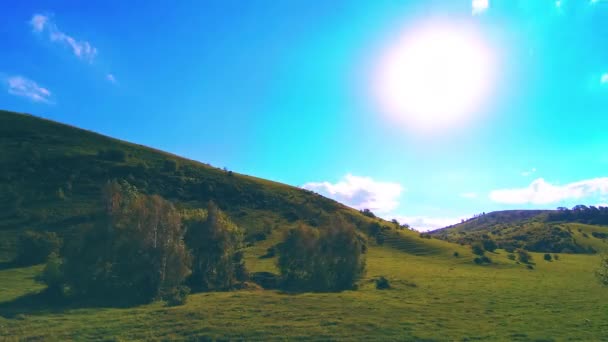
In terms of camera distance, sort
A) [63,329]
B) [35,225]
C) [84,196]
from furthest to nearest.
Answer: [84,196], [35,225], [63,329]

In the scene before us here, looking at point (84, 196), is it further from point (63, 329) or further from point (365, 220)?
point (365, 220)

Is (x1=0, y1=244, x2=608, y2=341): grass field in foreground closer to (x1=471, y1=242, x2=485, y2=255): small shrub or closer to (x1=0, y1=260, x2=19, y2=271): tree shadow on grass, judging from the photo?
(x1=0, y1=260, x2=19, y2=271): tree shadow on grass

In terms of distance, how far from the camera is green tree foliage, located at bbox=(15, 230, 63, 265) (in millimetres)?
57750

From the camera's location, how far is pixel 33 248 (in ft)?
192

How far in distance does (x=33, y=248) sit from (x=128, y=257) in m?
25.0

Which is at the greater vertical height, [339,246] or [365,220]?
[365,220]

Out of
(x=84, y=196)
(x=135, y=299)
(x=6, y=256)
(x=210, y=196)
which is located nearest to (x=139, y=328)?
(x=135, y=299)

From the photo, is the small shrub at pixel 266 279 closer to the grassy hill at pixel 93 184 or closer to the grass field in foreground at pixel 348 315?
the grass field in foreground at pixel 348 315

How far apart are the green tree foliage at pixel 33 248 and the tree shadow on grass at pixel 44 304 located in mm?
18832

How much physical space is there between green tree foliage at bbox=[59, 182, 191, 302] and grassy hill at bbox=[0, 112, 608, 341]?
3762 millimetres

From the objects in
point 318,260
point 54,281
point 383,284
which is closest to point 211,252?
point 318,260

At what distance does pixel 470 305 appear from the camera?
45.4m

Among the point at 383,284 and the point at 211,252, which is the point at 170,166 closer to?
the point at 211,252

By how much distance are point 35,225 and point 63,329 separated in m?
50.0
